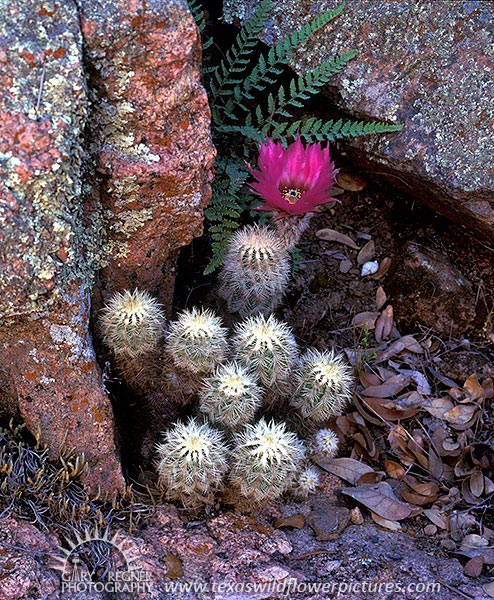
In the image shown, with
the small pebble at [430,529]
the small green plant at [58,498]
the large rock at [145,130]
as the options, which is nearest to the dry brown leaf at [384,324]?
the small pebble at [430,529]

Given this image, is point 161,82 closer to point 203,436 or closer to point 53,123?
point 53,123

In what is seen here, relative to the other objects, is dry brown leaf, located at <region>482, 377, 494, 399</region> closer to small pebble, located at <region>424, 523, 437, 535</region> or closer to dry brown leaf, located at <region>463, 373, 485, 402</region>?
dry brown leaf, located at <region>463, 373, 485, 402</region>

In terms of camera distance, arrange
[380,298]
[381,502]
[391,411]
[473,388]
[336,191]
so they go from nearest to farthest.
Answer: [381,502], [391,411], [473,388], [380,298], [336,191]

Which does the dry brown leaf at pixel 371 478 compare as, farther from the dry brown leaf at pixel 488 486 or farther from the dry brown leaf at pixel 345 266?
the dry brown leaf at pixel 345 266

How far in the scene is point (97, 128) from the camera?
8.21 feet

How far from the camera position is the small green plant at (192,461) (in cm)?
241

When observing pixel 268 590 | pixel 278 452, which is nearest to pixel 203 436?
pixel 278 452

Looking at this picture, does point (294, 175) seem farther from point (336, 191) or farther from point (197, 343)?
point (336, 191)

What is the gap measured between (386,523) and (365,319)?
3.80 ft

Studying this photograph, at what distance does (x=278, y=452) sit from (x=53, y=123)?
4.33 feet

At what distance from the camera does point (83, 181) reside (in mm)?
2553

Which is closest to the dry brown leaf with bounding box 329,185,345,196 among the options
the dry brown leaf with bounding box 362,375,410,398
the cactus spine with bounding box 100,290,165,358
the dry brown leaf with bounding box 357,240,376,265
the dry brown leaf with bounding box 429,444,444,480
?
the dry brown leaf with bounding box 357,240,376,265

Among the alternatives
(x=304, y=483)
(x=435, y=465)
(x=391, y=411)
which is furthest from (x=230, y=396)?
(x=435, y=465)

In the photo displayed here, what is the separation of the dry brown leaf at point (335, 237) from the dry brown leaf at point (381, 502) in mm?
1422
